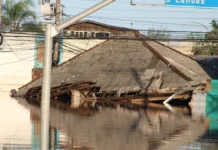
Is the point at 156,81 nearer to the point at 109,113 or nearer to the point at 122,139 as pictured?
the point at 109,113

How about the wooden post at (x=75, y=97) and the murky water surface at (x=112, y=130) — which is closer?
the murky water surface at (x=112, y=130)

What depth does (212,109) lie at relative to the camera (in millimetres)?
39938

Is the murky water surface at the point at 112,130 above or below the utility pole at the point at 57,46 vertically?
below

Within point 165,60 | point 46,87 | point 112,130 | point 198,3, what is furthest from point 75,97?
point 46,87

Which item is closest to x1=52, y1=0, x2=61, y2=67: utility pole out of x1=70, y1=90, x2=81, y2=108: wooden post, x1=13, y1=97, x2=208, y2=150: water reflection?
x1=70, y1=90, x2=81, y2=108: wooden post

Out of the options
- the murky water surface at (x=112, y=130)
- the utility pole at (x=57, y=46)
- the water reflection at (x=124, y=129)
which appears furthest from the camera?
the utility pole at (x=57, y=46)

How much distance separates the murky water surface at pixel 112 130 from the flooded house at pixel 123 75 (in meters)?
6.24

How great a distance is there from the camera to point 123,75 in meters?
43.8

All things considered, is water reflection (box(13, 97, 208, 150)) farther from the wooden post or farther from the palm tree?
the palm tree

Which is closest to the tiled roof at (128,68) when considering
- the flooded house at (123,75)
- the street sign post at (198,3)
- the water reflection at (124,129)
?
the flooded house at (123,75)

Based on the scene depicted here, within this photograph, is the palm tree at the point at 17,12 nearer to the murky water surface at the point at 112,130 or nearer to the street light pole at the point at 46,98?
the murky water surface at the point at 112,130

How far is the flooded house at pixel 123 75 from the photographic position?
A: 41031 mm

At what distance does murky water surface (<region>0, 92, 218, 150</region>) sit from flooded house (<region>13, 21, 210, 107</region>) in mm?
6239

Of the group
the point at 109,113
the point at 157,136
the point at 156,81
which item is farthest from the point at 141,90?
the point at 157,136
